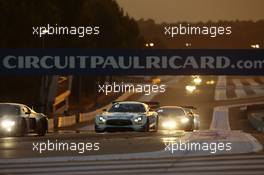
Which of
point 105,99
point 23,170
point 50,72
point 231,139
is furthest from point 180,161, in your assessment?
point 105,99

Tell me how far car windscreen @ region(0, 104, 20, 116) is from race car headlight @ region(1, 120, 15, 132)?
30cm

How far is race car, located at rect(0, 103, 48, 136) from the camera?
32.2 m

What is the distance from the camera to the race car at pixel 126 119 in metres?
33.4

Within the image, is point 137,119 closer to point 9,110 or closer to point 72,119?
point 9,110

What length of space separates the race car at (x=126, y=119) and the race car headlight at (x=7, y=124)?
11.1 feet

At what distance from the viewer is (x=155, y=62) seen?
2383cm

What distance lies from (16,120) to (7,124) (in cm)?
38

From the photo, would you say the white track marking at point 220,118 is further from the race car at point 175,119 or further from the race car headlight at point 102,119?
the race car headlight at point 102,119

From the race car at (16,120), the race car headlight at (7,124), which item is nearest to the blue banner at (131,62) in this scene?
the race car at (16,120)

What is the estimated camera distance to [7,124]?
32.2 metres

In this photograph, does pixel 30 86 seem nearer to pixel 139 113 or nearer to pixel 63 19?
pixel 63 19

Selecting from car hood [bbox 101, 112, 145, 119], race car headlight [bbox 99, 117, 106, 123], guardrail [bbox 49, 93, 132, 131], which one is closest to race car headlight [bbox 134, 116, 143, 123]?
→ car hood [bbox 101, 112, 145, 119]

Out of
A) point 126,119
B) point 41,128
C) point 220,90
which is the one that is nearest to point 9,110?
point 41,128

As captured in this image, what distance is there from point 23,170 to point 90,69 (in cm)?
651
